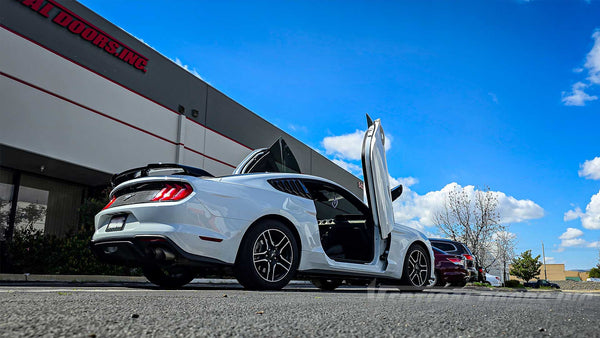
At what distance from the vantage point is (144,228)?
14.4 ft

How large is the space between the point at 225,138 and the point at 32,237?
8.88m

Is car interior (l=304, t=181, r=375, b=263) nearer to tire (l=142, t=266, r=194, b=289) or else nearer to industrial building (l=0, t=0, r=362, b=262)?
tire (l=142, t=266, r=194, b=289)

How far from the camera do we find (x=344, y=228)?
6422mm

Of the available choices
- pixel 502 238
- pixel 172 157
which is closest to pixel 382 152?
pixel 172 157

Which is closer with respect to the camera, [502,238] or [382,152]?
[382,152]

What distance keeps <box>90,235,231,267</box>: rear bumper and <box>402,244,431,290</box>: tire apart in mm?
3099

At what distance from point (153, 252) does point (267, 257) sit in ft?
3.87

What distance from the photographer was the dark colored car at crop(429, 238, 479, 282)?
13625 millimetres

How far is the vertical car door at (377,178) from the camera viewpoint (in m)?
5.95

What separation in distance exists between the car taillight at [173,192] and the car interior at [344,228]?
204 centimetres

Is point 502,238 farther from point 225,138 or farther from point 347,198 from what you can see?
point 347,198

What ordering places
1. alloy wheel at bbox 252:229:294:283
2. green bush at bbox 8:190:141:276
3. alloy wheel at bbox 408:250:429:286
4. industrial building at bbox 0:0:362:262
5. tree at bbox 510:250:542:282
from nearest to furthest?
alloy wheel at bbox 252:229:294:283
alloy wheel at bbox 408:250:429:286
green bush at bbox 8:190:141:276
industrial building at bbox 0:0:362:262
tree at bbox 510:250:542:282

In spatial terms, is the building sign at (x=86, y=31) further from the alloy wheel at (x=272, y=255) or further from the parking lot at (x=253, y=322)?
the parking lot at (x=253, y=322)

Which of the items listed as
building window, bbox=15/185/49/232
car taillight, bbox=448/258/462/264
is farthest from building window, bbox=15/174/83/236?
car taillight, bbox=448/258/462/264
